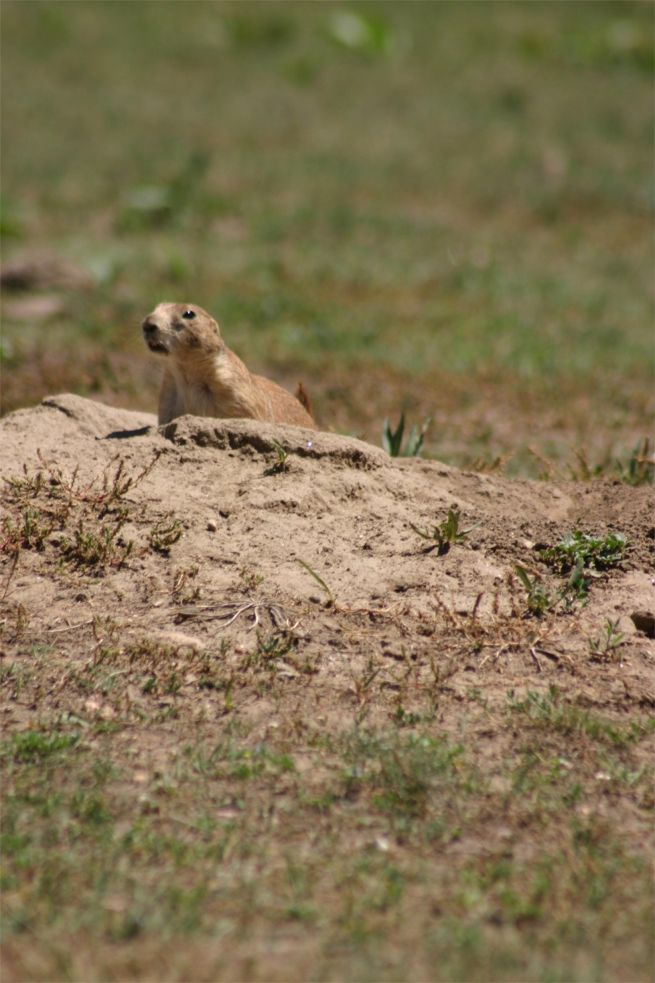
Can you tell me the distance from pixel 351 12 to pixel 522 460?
53.5 ft

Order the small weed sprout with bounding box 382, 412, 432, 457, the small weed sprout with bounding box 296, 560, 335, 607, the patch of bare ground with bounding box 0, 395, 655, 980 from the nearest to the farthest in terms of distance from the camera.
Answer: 1. the patch of bare ground with bounding box 0, 395, 655, 980
2. the small weed sprout with bounding box 296, 560, 335, 607
3. the small weed sprout with bounding box 382, 412, 432, 457

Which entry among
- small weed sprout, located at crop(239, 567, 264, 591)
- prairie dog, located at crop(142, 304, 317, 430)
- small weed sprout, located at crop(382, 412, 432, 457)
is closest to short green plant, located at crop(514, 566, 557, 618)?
small weed sprout, located at crop(239, 567, 264, 591)

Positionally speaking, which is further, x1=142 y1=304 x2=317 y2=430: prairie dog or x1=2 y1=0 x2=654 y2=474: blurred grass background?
x1=2 y1=0 x2=654 y2=474: blurred grass background

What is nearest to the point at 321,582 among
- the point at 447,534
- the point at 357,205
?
the point at 447,534

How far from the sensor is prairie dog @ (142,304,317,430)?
5805mm

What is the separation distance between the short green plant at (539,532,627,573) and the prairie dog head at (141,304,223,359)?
6.65 feet

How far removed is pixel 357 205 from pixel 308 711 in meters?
9.45

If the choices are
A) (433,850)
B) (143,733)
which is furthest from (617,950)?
(143,733)

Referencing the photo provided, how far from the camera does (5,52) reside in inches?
701

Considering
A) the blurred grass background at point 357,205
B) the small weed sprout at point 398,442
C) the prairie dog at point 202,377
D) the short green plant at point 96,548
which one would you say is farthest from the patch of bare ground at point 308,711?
the blurred grass background at point 357,205

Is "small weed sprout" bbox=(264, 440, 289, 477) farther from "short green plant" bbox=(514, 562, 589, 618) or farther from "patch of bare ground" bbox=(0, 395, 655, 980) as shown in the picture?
"short green plant" bbox=(514, 562, 589, 618)

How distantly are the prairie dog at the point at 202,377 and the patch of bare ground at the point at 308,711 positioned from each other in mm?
581

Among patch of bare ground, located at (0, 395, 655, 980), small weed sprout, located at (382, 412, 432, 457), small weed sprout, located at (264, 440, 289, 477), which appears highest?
small weed sprout, located at (382, 412, 432, 457)

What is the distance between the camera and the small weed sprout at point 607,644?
412cm
